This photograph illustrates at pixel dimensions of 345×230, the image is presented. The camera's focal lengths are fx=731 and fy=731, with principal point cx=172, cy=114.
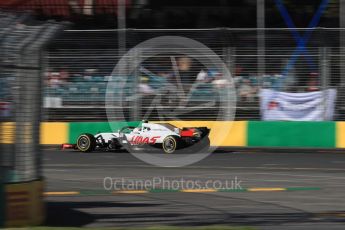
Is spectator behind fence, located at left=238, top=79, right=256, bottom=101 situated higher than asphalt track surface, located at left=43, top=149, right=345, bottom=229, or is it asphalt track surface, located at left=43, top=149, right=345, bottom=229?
spectator behind fence, located at left=238, top=79, right=256, bottom=101

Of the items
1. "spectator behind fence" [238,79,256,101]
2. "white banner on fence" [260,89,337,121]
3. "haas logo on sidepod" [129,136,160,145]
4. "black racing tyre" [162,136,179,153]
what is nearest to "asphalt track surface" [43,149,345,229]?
"haas logo on sidepod" [129,136,160,145]

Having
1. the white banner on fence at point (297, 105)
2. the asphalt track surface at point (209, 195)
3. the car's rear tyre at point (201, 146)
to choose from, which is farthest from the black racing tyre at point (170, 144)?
the white banner on fence at point (297, 105)

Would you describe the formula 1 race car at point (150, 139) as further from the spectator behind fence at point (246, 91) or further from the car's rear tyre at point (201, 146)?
the spectator behind fence at point (246, 91)

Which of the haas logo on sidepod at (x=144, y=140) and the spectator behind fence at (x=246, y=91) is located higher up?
the spectator behind fence at (x=246, y=91)

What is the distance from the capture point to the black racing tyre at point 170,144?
1666cm

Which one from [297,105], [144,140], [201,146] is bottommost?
[201,146]

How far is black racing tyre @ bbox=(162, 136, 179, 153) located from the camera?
16.7m

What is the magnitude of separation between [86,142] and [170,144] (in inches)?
84.8

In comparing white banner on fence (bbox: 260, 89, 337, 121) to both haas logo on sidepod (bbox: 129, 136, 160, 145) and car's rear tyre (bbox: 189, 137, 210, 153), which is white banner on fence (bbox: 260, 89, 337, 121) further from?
haas logo on sidepod (bbox: 129, 136, 160, 145)

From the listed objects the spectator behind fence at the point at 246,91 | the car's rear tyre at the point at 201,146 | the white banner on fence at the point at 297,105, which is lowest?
the car's rear tyre at the point at 201,146

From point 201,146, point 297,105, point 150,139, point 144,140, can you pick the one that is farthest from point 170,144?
point 297,105

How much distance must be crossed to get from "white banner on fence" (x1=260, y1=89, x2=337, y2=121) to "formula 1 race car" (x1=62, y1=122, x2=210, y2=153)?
2.37m

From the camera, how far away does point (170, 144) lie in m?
16.7

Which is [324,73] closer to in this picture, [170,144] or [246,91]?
[246,91]
